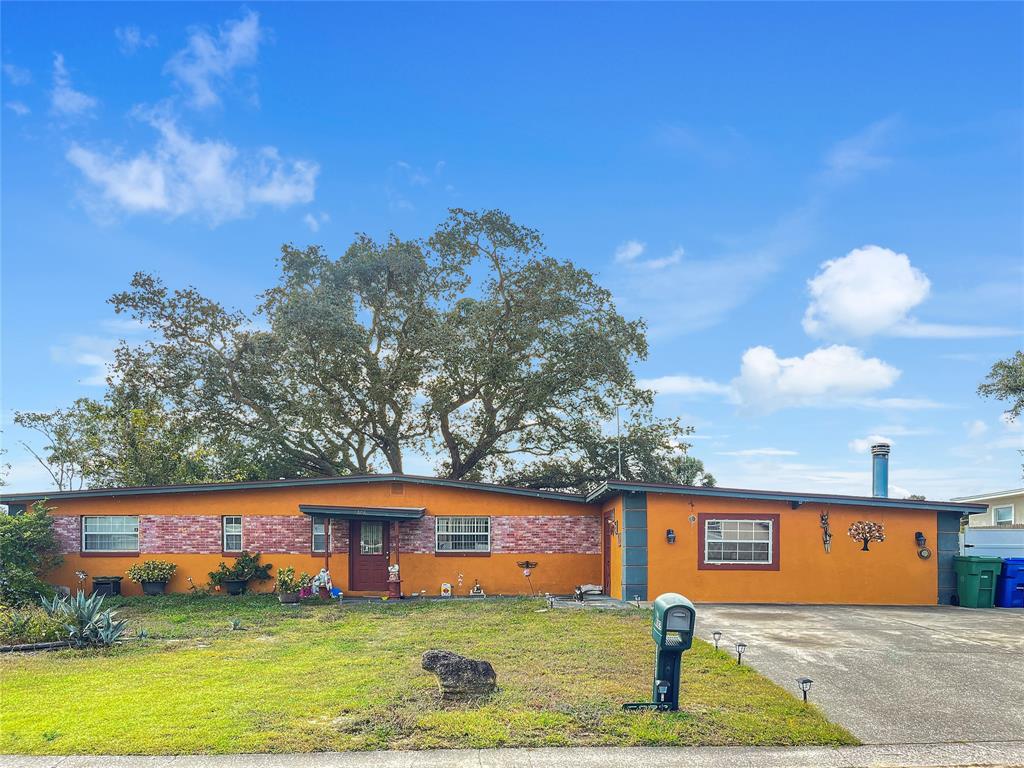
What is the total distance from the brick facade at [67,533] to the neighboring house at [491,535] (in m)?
0.03

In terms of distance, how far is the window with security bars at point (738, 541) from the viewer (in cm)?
1775

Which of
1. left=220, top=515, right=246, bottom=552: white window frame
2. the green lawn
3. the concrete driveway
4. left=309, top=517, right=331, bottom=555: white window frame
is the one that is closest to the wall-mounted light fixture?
the concrete driveway

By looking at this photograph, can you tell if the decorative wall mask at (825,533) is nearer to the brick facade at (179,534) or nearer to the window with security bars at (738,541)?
the window with security bars at (738,541)

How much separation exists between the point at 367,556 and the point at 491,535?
11.0ft

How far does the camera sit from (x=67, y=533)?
19797mm

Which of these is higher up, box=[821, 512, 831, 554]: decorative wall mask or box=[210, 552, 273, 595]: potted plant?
box=[821, 512, 831, 554]: decorative wall mask

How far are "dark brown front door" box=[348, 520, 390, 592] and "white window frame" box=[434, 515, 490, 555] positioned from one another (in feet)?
4.46

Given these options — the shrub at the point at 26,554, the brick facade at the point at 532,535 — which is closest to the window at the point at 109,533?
the shrub at the point at 26,554

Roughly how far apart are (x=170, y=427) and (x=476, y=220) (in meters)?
14.9

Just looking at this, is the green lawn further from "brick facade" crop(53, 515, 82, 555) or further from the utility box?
"brick facade" crop(53, 515, 82, 555)

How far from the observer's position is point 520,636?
1262cm

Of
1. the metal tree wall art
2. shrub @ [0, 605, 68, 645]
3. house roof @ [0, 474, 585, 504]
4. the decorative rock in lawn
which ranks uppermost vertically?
house roof @ [0, 474, 585, 504]

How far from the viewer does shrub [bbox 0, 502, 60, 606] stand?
16.9 m

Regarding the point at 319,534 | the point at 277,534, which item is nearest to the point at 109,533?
the point at 277,534
